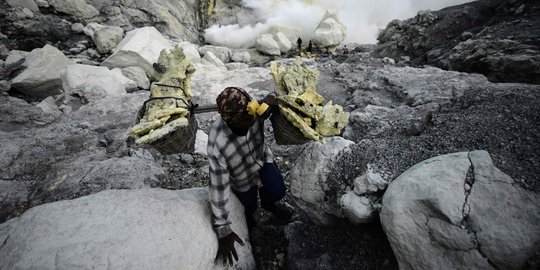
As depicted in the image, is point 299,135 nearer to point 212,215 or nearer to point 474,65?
point 212,215

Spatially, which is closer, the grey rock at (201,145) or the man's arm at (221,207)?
the man's arm at (221,207)

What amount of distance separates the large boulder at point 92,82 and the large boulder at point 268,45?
8091 mm

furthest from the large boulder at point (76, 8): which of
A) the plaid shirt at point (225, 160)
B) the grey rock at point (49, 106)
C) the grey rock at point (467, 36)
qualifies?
the grey rock at point (467, 36)

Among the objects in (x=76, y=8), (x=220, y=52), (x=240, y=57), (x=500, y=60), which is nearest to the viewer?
(x=500, y=60)

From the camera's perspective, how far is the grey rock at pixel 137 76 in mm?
5863

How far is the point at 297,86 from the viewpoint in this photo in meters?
1.79

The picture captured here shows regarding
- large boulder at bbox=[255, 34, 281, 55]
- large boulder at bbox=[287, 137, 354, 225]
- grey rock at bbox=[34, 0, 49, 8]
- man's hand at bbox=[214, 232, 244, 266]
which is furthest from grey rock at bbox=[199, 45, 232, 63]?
man's hand at bbox=[214, 232, 244, 266]

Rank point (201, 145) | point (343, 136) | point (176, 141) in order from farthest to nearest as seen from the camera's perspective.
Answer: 1. point (201, 145)
2. point (343, 136)
3. point (176, 141)

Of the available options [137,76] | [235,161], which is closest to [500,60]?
[235,161]

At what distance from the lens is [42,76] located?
5.07 m

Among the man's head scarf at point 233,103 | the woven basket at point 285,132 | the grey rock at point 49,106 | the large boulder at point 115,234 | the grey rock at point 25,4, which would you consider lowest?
the grey rock at point 49,106

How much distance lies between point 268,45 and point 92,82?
870cm

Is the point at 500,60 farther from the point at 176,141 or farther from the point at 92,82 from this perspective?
the point at 92,82

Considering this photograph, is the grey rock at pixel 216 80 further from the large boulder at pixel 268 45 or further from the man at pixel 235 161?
the large boulder at pixel 268 45
